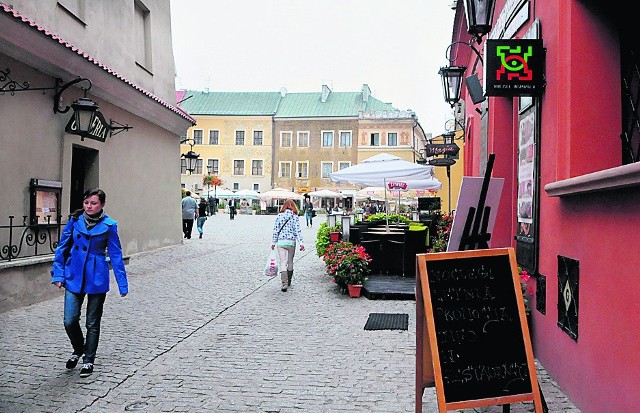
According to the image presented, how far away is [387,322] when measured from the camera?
769 cm

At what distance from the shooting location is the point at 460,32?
14.1 m

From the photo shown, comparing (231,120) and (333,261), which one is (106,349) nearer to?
(333,261)

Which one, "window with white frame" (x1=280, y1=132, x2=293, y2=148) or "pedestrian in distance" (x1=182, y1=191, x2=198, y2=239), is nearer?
"pedestrian in distance" (x1=182, y1=191, x2=198, y2=239)

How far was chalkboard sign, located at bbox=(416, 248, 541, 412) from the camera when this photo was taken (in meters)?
3.88

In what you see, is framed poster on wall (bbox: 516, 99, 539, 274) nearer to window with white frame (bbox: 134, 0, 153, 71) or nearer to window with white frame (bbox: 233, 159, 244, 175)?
window with white frame (bbox: 134, 0, 153, 71)

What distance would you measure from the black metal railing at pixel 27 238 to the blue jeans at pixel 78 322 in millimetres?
3540

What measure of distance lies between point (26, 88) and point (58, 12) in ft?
8.09

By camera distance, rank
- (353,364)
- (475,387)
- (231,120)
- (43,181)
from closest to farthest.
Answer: (475,387)
(353,364)
(43,181)
(231,120)

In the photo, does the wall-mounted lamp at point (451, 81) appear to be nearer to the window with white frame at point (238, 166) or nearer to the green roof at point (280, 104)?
the green roof at point (280, 104)

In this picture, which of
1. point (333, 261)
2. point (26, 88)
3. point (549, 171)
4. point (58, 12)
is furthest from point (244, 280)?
point (549, 171)

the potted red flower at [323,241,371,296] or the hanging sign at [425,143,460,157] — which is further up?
the hanging sign at [425,143,460,157]

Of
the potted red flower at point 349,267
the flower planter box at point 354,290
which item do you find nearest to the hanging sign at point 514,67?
the potted red flower at point 349,267

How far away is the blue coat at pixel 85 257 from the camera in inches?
217

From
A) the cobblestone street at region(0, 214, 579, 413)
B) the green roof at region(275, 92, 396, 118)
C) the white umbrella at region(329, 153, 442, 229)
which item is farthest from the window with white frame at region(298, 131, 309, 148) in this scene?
the cobblestone street at region(0, 214, 579, 413)
